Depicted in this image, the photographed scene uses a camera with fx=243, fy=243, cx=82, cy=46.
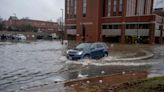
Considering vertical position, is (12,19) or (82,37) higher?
(12,19)

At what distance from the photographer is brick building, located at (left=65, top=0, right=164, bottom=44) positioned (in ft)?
221

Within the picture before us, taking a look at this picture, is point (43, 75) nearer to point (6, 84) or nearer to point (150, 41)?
point (6, 84)

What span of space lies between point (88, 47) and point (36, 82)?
1103cm

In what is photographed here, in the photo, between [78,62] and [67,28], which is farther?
[67,28]

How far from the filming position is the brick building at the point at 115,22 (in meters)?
67.4

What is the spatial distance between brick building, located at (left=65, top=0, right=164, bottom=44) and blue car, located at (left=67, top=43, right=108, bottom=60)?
4382cm

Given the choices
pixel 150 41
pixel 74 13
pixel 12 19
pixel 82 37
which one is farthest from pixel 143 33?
pixel 12 19

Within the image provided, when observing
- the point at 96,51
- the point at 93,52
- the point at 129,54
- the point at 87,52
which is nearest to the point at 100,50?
the point at 96,51

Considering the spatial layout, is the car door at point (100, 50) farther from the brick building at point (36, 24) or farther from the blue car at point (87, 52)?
the brick building at point (36, 24)

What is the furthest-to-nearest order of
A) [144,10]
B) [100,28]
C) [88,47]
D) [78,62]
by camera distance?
[144,10], [100,28], [88,47], [78,62]

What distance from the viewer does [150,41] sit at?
65.8m

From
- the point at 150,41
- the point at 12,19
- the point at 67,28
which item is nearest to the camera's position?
the point at 150,41

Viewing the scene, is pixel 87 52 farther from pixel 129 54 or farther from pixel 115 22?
pixel 115 22

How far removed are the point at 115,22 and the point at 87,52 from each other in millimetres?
52922
